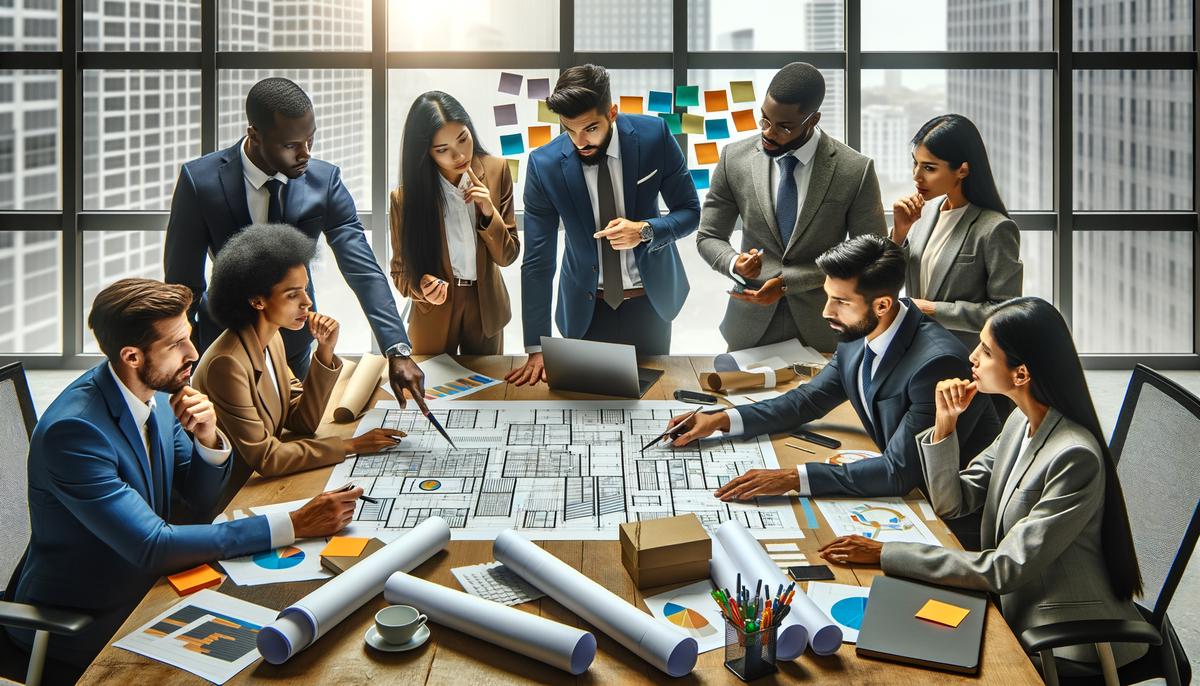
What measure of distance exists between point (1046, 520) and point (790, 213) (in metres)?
1.70

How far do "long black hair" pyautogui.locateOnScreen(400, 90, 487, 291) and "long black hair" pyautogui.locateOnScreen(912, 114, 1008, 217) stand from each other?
144 centimetres

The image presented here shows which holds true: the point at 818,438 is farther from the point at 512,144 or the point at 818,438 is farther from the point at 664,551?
the point at 512,144

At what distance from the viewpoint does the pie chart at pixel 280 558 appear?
1.99m

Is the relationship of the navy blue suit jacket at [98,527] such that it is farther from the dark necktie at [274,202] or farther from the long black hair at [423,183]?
the long black hair at [423,183]

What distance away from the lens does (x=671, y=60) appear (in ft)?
19.1

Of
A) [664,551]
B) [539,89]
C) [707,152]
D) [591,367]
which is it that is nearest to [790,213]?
[591,367]

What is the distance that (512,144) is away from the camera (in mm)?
5785

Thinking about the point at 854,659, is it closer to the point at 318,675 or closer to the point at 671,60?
the point at 318,675

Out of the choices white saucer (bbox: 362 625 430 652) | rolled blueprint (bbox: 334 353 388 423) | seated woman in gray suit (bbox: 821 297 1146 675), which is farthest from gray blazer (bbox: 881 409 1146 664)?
rolled blueprint (bbox: 334 353 388 423)

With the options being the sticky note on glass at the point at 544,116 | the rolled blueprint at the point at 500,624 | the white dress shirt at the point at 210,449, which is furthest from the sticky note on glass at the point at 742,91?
the rolled blueprint at the point at 500,624

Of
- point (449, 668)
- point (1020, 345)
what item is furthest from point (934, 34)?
point (449, 668)

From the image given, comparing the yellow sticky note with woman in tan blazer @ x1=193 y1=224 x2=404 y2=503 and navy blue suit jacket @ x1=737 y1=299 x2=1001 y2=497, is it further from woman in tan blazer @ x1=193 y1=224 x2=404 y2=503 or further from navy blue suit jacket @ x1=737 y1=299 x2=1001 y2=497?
woman in tan blazer @ x1=193 y1=224 x2=404 y2=503

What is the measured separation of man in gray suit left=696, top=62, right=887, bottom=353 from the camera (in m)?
3.36

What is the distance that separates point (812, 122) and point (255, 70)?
3.63 m
